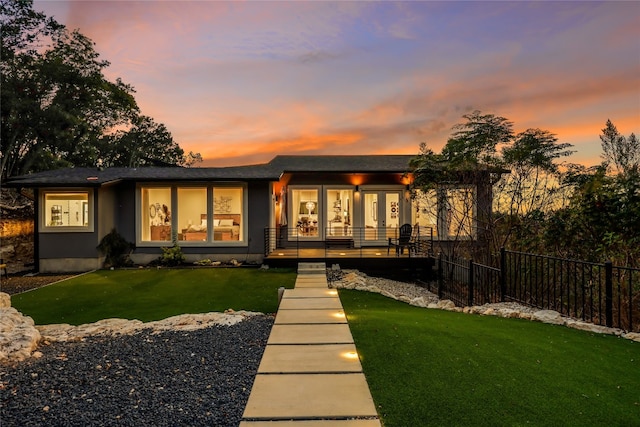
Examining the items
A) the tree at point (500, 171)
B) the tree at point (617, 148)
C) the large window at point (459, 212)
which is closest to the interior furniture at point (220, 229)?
the tree at point (500, 171)

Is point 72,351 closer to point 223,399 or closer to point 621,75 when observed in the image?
point 223,399

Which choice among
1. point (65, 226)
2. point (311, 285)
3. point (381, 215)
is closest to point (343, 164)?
point (381, 215)

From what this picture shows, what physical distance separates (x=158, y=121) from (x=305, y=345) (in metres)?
34.7

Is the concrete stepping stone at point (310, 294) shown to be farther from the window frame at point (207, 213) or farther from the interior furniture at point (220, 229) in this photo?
the interior furniture at point (220, 229)

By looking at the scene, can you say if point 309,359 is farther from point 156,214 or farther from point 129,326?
point 156,214

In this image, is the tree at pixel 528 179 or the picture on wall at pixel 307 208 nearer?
the tree at pixel 528 179

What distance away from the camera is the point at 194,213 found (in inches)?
480

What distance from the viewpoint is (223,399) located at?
2.58 m

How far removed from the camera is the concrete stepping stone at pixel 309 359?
300 cm

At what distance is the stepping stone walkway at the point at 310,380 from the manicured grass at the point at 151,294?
83.9 inches

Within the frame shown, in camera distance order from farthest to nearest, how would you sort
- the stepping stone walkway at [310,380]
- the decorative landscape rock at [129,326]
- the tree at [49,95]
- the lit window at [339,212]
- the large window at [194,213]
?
1. the tree at [49,95]
2. the lit window at [339,212]
3. the large window at [194,213]
4. the decorative landscape rock at [129,326]
5. the stepping stone walkway at [310,380]

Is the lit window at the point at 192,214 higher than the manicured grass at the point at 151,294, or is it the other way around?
the lit window at the point at 192,214

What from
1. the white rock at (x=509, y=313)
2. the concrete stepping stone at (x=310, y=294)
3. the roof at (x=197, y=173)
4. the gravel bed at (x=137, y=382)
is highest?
the roof at (x=197, y=173)

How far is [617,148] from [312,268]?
10695mm
